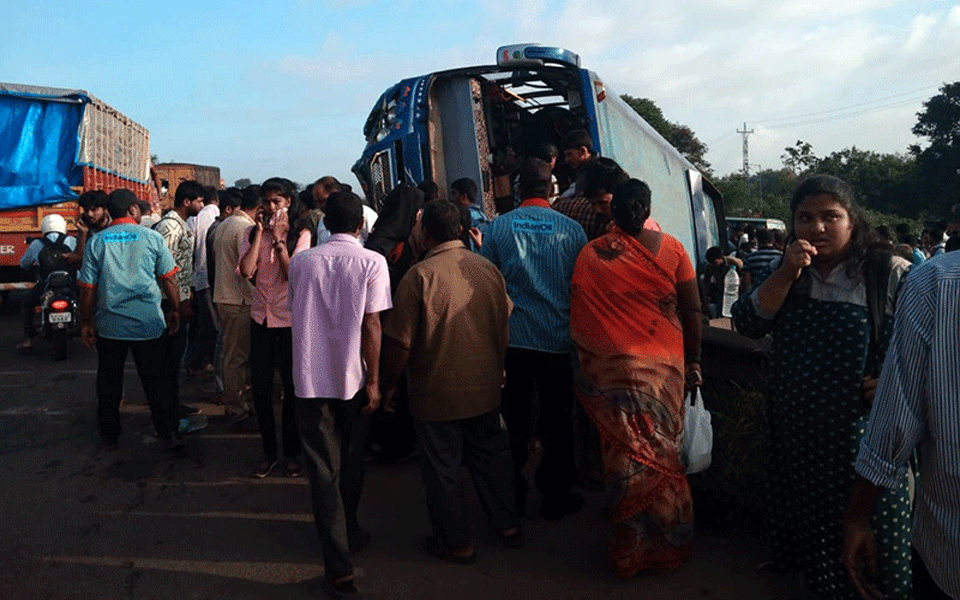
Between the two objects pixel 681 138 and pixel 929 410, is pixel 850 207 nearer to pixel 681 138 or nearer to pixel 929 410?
pixel 929 410

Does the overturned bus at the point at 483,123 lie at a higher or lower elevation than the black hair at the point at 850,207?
higher

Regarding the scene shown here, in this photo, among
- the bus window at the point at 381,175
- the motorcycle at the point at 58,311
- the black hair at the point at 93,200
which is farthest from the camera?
the motorcycle at the point at 58,311

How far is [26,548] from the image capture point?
155 inches

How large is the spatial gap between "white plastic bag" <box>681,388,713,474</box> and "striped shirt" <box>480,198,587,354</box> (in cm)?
80

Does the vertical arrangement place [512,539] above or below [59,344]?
below

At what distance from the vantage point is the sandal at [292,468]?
16.3 feet

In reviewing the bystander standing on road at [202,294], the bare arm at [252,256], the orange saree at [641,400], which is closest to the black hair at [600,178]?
the orange saree at [641,400]

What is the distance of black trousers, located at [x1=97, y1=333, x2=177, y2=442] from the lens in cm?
525

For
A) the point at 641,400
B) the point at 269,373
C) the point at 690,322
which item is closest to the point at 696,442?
the point at 641,400

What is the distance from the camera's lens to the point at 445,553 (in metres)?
3.82

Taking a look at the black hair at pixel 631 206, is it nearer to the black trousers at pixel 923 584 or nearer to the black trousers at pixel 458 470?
→ the black trousers at pixel 458 470

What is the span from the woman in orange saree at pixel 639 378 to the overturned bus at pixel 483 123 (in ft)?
11.9

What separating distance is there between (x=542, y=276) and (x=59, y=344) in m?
6.77

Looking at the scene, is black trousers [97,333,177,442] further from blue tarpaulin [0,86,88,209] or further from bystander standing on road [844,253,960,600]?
blue tarpaulin [0,86,88,209]
